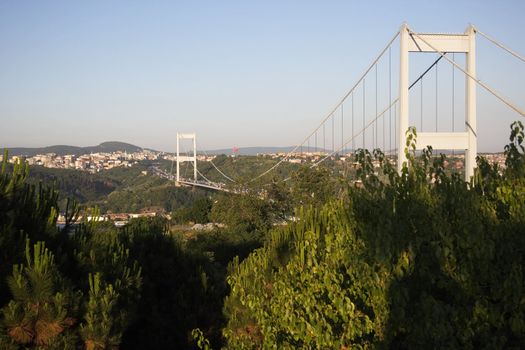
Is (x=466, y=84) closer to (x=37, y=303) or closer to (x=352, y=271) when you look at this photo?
(x=352, y=271)

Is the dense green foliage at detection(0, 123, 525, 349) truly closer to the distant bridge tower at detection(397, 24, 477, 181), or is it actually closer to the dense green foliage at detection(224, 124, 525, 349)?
the dense green foliage at detection(224, 124, 525, 349)

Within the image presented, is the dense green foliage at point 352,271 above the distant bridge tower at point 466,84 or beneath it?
beneath

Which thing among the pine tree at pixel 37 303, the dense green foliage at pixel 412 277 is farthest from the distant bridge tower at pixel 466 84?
the pine tree at pixel 37 303

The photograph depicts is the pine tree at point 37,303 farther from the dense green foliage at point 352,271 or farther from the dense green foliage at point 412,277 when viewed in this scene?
the dense green foliage at point 412,277

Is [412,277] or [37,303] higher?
[412,277]

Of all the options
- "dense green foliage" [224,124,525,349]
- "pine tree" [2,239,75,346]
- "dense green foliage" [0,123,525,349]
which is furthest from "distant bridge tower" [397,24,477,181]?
"pine tree" [2,239,75,346]

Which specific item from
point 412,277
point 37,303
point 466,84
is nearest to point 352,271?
point 412,277
